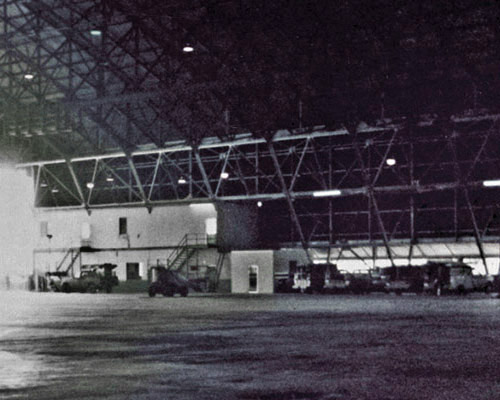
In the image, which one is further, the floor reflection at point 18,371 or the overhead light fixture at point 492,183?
the overhead light fixture at point 492,183

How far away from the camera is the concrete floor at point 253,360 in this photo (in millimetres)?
9602

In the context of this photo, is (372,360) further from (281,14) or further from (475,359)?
(281,14)

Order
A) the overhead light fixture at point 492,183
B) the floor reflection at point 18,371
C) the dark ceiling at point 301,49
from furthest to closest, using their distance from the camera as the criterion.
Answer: the overhead light fixture at point 492,183, the dark ceiling at point 301,49, the floor reflection at point 18,371

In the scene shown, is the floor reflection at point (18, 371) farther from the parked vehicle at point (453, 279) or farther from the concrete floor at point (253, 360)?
the parked vehicle at point (453, 279)

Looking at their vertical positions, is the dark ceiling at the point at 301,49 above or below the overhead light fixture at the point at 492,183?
above

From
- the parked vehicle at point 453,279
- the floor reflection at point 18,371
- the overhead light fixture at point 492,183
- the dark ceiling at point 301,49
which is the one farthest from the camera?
the parked vehicle at point 453,279

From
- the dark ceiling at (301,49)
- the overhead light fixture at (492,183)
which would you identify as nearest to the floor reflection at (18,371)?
the dark ceiling at (301,49)

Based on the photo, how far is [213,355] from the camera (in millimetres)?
13750

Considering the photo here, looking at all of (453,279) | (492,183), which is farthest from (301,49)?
(453,279)

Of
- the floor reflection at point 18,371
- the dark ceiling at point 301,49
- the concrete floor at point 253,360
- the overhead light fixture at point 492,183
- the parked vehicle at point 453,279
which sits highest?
the dark ceiling at point 301,49

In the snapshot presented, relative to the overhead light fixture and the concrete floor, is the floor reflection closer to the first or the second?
the concrete floor

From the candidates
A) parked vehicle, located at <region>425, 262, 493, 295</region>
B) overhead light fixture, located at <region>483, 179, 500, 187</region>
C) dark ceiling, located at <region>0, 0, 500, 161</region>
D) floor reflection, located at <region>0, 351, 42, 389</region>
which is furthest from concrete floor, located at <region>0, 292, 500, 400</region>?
parked vehicle, located at <region>425, 262, 493, 295</region>

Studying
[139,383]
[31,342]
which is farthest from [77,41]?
[139,383]

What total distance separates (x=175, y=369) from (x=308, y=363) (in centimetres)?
210
